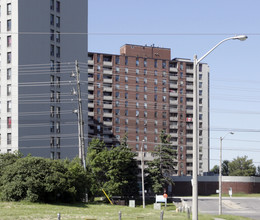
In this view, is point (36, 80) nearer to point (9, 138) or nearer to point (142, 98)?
point (9, 138)

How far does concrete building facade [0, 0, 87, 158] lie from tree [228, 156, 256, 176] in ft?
263

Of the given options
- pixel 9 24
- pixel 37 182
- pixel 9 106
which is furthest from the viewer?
pixel 9 24

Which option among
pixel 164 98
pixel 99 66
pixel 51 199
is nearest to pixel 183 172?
pixel 164 98

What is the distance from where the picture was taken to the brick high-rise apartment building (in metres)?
156

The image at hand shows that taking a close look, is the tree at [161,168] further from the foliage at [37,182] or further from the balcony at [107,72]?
the balcony at [107,72]

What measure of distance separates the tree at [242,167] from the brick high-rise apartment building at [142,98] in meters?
9.88

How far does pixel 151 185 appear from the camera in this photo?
339ft

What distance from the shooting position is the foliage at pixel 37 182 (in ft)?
159

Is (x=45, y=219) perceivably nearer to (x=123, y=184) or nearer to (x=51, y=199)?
(x=51, y=199)

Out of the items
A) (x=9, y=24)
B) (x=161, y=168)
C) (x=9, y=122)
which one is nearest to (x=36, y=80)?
(x=9, y=122)

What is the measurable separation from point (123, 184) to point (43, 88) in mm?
22527

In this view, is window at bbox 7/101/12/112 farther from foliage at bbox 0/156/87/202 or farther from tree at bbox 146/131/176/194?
foliage at bbox 0/156/87/202

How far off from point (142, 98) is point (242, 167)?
40.7 m

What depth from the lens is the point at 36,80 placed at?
97812 millimetres
